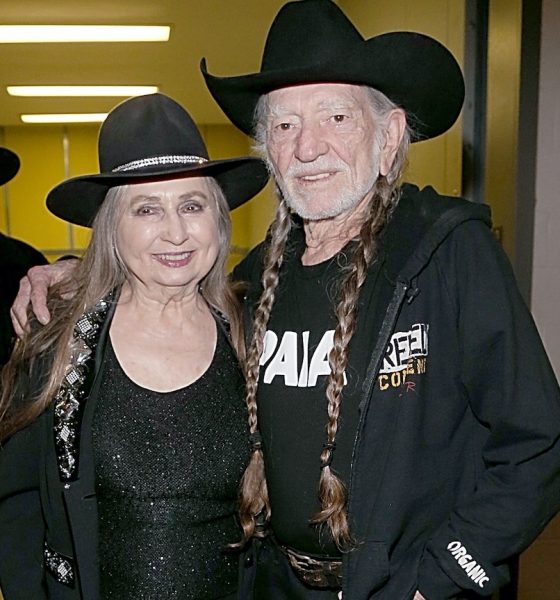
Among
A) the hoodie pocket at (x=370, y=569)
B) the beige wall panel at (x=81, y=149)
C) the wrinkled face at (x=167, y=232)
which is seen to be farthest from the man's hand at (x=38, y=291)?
the beige wall panel at (x=81, y=149)

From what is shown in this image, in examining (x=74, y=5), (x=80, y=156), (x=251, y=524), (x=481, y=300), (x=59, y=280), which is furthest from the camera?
(x=80, y=156)

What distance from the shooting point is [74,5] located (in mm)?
5168

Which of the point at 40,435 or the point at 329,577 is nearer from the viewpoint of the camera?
the point at 329,577

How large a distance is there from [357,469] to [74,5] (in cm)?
462

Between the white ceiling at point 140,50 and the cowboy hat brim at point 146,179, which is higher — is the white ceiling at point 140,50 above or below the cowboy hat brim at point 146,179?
above

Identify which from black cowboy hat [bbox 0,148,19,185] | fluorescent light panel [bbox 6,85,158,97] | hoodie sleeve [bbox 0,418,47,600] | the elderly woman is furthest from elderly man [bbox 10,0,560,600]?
fluorescent light panel [bbox 6,85,158,97]

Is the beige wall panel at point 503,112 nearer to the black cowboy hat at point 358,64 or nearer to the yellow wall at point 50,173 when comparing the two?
the black cowboy hat at point 358,64

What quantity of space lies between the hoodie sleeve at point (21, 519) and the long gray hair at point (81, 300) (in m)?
0.05

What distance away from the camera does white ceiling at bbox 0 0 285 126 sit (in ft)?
17.4

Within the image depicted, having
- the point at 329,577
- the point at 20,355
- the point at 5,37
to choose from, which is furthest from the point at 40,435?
the point at 5,37

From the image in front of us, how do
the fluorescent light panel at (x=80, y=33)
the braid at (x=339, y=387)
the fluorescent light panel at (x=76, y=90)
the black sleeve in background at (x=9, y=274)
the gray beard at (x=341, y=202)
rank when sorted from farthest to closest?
the fluorescent light panel at (x=76, y=90)
the fluorescent light panel at (x=80, y=33)
the black sleeve in background at (x=9, y=274)
the gray beard at (x=341, y=202)
the braid at (x=339, y=387)

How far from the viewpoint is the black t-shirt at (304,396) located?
5.16 feet

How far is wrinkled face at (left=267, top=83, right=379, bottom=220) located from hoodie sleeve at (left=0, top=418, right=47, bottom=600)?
2.67 ft

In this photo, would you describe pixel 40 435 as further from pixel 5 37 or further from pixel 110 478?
pixel 5 37
